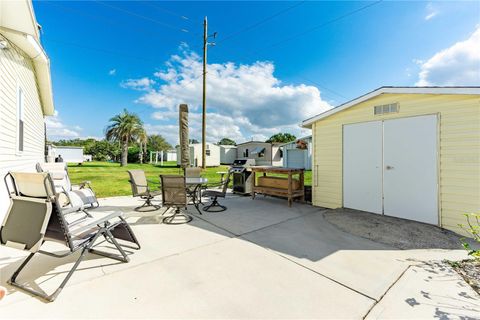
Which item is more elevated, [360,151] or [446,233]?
[360,151]

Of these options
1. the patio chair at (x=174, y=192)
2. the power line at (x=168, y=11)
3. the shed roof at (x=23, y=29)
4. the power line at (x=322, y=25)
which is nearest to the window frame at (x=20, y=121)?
the shed roof at (x=23, y=29)

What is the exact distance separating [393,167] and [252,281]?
4317mm


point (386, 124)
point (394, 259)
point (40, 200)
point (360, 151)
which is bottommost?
point (394, 259)

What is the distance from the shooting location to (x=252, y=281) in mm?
2326

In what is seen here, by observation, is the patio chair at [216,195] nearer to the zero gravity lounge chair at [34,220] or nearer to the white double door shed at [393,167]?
the white double door shed at [393,167]

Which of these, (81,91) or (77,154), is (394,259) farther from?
(77,154)

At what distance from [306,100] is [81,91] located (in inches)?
675

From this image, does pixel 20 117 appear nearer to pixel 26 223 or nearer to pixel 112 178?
pixel 26 223

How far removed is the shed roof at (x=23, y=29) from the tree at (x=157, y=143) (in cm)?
3913

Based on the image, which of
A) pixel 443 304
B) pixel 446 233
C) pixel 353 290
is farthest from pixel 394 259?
pixel 446 233

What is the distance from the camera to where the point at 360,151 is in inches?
210

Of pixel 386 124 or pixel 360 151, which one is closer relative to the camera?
pixel 386 124

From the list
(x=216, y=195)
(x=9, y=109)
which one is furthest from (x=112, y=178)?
(x=216, y=195)

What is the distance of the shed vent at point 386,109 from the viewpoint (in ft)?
15.7
